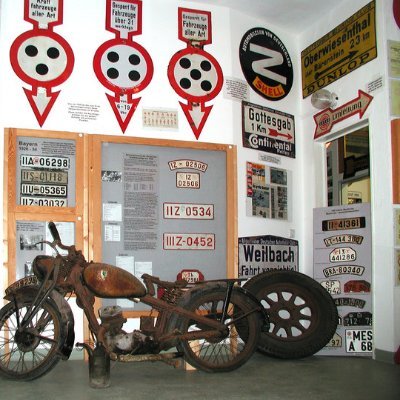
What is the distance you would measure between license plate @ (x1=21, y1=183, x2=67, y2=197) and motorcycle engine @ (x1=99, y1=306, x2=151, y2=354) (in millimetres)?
1271

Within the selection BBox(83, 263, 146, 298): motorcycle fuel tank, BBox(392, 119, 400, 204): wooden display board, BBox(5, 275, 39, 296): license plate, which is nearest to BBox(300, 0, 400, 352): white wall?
BBox(392, 119, 400, 204): wooden display board

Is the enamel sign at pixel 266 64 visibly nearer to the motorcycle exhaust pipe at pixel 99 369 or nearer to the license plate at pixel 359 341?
the license plate at pixel 359 341

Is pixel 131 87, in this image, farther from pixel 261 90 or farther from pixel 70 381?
pixel 70 381

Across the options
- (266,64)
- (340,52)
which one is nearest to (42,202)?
(266,64)

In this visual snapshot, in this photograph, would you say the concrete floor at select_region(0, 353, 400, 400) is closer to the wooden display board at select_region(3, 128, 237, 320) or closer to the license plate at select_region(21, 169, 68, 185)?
the wooden display board at select_region(3, 128, 237, 320)

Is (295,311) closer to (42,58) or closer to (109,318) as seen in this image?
(109,318)

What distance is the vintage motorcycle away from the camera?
A: 3.63 m

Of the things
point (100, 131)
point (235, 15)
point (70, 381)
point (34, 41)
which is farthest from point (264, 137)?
point (70, 381)

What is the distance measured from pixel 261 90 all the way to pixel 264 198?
1117mm

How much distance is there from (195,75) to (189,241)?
162 cm

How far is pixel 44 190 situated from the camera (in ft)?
14.9

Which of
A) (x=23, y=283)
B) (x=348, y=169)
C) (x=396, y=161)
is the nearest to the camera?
(x=23, y=283)

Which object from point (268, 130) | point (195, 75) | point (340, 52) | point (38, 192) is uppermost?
point (340, 52)

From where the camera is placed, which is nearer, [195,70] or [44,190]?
[44,190]
